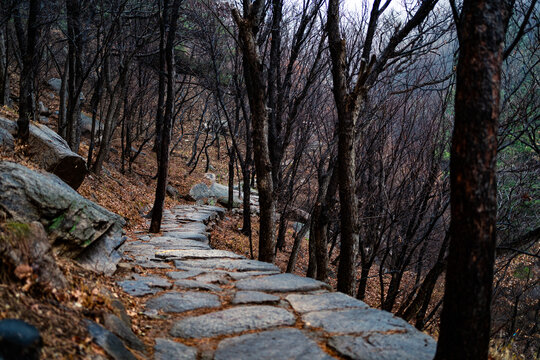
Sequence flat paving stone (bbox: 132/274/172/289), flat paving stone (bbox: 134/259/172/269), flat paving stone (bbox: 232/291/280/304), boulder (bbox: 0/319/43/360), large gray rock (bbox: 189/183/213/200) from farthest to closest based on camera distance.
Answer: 1. large gray rock (bbox: 189/183/213/200)
2. flat paving stone (bbox: 134/259/172/269)
3. flat paving stone (bbox: 132/274/172/289)
4. flat paving stone (bbox: 232/291/280/304)
5. boulder (bbox: 0/319/43/360)

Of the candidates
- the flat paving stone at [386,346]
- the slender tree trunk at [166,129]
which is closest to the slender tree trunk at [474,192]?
the flat paving stone at [386,346]

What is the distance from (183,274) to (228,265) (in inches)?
32.3

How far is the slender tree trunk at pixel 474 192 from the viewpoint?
175 centimetres

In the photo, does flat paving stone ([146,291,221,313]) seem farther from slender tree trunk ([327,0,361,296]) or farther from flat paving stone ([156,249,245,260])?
slender tree trunk ([327,0,361,296])

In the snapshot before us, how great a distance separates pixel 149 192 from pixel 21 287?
13082 mm

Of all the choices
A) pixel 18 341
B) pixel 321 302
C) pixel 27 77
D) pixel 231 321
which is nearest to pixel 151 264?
pixel 231 321

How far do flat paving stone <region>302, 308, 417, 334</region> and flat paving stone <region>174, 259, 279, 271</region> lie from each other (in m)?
1.93

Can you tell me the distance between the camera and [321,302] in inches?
130

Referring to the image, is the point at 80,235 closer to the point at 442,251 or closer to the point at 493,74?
the point at 493,74

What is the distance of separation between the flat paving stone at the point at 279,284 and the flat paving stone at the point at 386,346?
1330mm

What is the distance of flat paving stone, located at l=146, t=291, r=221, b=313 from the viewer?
10.3 ft

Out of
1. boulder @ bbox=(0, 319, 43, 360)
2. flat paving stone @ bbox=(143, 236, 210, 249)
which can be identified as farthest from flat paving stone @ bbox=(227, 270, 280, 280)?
boulder @ bbox=(0, 319, 43, 360)

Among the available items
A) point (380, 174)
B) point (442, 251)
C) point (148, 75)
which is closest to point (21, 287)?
point (442, 251)

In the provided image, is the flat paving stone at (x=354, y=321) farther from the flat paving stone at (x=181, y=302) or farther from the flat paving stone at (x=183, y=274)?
the flat paving stone at (x=183, y=274)
